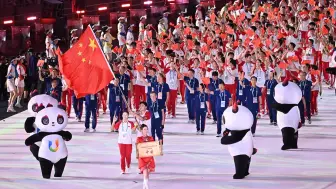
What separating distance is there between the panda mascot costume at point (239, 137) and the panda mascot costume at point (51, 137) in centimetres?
315

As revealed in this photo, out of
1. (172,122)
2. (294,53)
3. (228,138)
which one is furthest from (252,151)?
(294,53)

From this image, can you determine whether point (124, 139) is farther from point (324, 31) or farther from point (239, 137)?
point (324, 31)

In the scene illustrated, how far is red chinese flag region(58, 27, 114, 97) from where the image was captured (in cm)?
1775

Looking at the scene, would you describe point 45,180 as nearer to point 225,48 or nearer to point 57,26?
point 225,48

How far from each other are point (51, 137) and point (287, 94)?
5.33 meters

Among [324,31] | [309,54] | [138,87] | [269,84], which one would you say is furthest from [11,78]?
[324,31]

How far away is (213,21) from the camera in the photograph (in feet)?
99.8

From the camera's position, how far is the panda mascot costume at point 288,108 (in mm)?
19188

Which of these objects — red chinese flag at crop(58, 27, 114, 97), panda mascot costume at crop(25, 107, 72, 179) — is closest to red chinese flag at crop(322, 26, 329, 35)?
red chinese flag at crop(58, 27, 114, 97)

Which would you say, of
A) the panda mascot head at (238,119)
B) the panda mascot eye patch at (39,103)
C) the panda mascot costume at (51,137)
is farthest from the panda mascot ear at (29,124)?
the panda mascot head at (238,119)

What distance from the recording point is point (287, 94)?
1916 cm

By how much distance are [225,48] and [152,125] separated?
8.62 m

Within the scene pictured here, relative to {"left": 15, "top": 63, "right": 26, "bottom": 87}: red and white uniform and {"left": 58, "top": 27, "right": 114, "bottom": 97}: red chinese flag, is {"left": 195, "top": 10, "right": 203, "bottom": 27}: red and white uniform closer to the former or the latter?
{"left": 15, "top": 63, "right": 26, "bottom": 87}: red and white uniform

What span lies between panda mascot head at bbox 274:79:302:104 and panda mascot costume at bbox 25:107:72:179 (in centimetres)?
488
